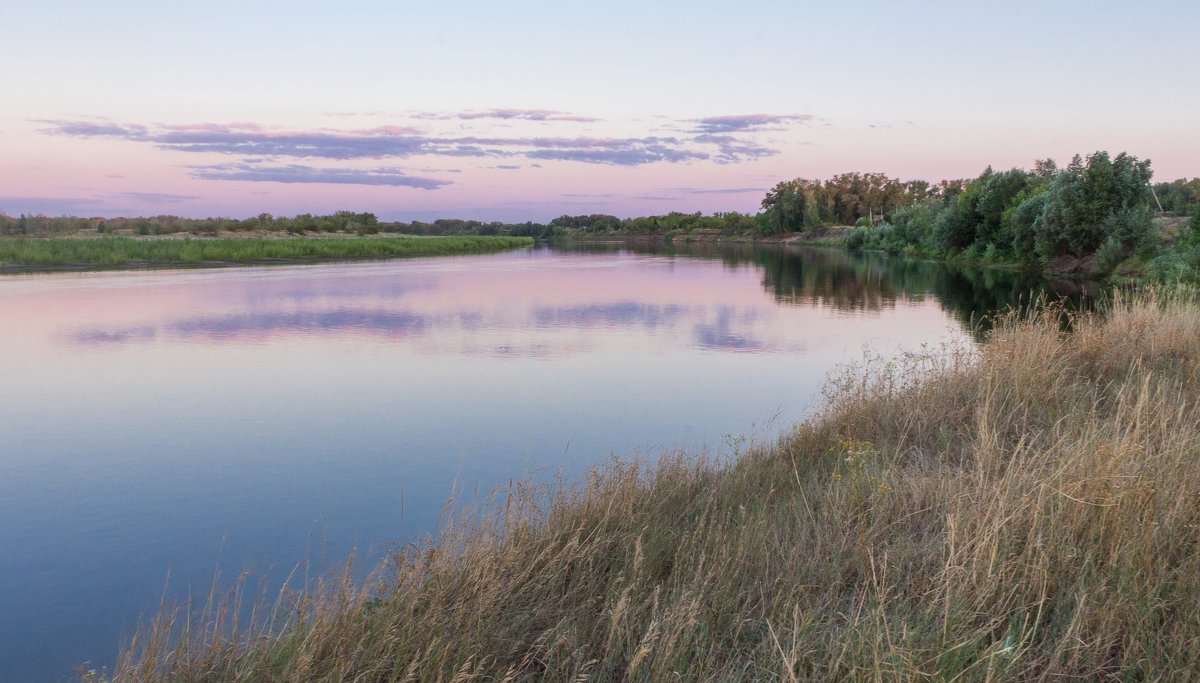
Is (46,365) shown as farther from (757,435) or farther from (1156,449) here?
(1156,449)

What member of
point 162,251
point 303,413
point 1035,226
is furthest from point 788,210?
point 303,413

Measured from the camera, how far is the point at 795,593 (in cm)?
377

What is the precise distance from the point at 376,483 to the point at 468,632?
158 inches

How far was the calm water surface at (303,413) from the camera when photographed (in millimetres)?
5617

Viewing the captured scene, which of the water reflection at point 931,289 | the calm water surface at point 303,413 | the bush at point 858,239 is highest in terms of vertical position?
the bush at point 858,239

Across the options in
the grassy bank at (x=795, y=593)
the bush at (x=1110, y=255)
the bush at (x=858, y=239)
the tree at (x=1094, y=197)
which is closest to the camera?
the grassy bank at (x=795, y=593)

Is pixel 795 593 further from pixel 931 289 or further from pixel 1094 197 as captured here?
pixel 1094 197

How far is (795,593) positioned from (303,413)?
302 inches

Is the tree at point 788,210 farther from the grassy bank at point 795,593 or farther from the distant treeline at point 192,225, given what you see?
the grassy bank at point 795,593

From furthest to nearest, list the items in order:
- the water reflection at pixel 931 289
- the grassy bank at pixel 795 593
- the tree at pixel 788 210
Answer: the tree at pixel 788 210 < the water reflection at pixel 931 289 < the grassy bank at pixel 795 593

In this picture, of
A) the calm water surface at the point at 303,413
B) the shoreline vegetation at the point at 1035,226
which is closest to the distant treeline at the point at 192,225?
the shoreline vegetation at the point at 1035,226

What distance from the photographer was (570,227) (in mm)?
170625

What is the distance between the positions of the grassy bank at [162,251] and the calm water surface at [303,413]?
581 inches

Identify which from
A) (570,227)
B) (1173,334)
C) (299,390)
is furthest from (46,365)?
(570,227)
